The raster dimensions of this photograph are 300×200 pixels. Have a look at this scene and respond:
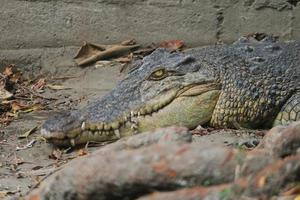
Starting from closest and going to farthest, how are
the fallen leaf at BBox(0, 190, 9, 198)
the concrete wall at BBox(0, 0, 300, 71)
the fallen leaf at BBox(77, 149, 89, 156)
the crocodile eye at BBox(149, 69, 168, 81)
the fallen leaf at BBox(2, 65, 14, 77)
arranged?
the fallen leaf at BBox(0, 190, 9, 198), the fallen leaf at BBox(77, 149, 89, 156), the crocodile eye at BBox(149, 69, 168, 81), the fallen leaf at BBox(2, 65, 14, 77), the concrete wall at BBox(0, 0, 300, 71)

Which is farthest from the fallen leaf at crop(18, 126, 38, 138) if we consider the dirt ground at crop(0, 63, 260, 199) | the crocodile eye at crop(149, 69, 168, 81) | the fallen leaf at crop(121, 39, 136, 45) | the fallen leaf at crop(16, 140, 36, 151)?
the fallen leaf at crop(121, 39, 136, 45)

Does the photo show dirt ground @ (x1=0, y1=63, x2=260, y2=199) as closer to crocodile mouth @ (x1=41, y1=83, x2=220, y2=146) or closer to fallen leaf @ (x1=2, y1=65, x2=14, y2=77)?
crocodile mouth @ (x1=41, y1=83, x2=220, y2=146)

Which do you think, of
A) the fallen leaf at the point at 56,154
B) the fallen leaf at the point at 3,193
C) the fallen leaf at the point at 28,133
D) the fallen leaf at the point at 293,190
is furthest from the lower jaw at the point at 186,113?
the fallen leaf at the point at 293,190

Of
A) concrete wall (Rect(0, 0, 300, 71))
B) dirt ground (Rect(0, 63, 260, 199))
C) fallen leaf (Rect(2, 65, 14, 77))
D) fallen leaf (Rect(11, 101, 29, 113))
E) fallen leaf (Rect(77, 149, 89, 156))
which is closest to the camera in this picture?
dirt ground (Rect(0, 63, 260, 199))

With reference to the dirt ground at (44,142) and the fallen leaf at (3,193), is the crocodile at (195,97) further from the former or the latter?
the fallen leaf at (3,193)

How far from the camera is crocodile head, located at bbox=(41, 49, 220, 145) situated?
18.9 feet

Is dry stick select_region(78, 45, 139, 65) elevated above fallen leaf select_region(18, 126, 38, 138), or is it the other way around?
dry stick select_region(78, 45, 139, 65)

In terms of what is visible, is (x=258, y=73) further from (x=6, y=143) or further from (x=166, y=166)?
(x=166, y=166)

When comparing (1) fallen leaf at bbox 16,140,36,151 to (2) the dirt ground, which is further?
(1) fallen leaf at bbox 16,140,36,151

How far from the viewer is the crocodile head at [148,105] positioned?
5.75 meters

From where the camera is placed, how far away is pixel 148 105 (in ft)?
19.4

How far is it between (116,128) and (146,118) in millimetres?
248

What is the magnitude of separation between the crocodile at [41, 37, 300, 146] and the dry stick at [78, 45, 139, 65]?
1492 millimetres

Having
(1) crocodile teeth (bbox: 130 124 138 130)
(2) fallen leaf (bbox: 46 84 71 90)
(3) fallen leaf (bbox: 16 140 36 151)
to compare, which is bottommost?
(3) fallen leaf (bbox: 16 140 36 151)
